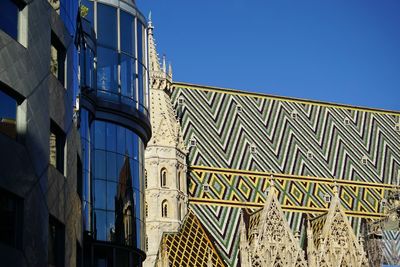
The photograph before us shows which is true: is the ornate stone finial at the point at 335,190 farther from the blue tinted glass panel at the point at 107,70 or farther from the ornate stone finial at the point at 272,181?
the blue tinted glass panel at the point at 107,70

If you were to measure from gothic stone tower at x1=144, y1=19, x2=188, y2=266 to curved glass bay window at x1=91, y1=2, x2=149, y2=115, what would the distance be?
1818cm

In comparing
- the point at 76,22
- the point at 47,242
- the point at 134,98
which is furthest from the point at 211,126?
the point at 47,242

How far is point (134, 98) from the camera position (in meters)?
25.4

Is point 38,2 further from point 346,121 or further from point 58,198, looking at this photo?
point 346,121

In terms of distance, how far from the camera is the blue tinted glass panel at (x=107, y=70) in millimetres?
24422

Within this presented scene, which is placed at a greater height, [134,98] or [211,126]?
[211,126]

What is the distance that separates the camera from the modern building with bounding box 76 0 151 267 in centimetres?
Answer: 2312

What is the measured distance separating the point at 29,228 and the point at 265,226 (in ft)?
101

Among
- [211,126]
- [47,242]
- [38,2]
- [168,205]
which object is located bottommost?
[47,242]

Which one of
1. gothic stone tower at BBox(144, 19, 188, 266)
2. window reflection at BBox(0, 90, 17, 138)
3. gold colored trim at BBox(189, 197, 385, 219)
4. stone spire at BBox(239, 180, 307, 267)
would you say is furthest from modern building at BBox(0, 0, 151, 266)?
gold colored trim at BBox(189, 197, 385, 219)

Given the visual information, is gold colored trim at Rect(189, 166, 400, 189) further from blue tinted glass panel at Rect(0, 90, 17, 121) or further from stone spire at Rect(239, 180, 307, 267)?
blue tinted glass panel at Rect(0, 90, 17, 121)

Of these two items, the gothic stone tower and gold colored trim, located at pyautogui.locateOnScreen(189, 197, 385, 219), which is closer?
the gothic stone tower

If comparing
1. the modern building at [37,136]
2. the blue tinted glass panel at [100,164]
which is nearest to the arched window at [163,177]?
the blue tinted glass panel at [100,164]

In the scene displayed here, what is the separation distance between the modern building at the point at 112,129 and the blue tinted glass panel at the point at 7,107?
Answer: 5454 millimetres
